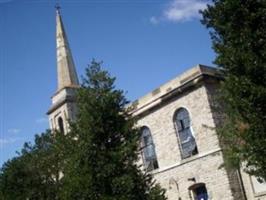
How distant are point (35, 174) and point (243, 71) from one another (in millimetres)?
14675

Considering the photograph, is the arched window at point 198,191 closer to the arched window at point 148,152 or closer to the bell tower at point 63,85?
the arched window at point 148,152

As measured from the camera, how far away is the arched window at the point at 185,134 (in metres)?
27.0

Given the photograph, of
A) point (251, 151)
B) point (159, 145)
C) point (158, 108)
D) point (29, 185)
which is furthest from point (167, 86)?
point (251, 151)

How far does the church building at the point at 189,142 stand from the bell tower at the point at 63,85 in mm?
13893

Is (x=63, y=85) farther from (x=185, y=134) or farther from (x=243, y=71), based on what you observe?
(x=243, y=71)

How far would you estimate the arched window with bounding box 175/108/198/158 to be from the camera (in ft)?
88.7

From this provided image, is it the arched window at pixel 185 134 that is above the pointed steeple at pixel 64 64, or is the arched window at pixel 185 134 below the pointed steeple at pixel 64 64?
below

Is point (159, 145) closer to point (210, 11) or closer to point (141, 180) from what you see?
point (141, 180)

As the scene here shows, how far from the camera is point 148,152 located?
29.6 metres

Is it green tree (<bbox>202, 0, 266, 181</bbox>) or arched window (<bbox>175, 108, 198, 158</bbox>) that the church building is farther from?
green tree (<bbox>202, 0, 266, 181</bbox>)

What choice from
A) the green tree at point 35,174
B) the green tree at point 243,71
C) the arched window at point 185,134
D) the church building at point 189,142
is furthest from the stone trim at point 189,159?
the green tree at point 243,71

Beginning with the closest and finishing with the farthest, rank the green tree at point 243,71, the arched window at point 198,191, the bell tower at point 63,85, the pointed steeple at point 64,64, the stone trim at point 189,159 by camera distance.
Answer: the green tree at point 243,71
the stone trim at point 189,159
the arched window at point 198,191
the bell tower at point 63,85
the pointed steeple at point 64,64

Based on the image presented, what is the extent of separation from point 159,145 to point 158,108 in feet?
6.93

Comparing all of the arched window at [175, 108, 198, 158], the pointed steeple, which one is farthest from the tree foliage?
the pointed steeple
